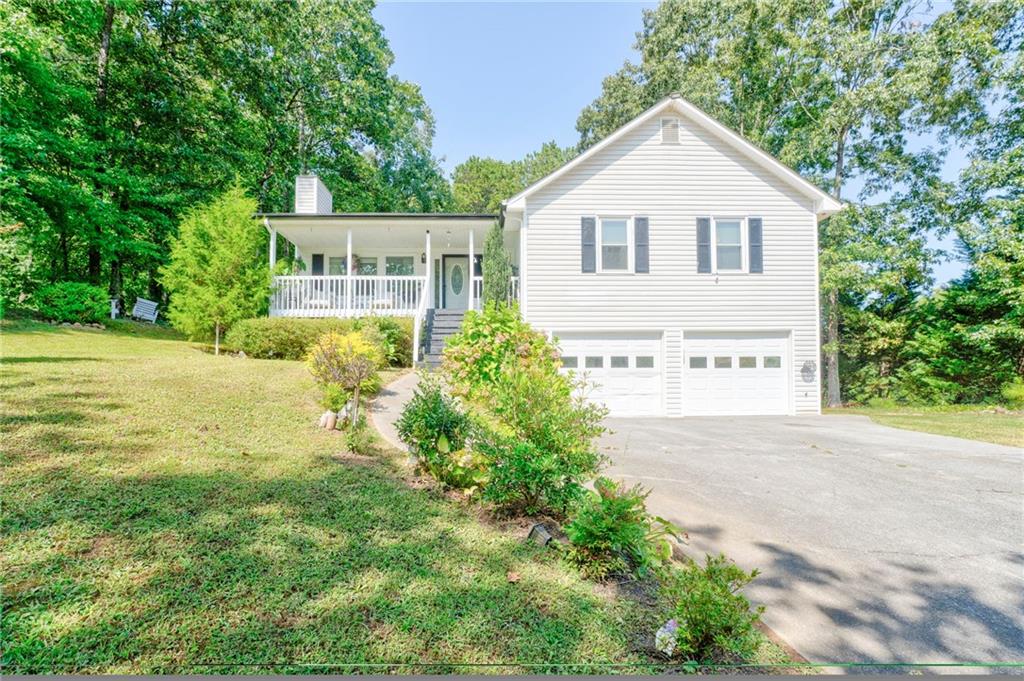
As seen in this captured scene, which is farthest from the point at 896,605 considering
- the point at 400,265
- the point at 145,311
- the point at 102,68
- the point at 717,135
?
the point at 102,68

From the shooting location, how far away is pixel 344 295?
12703mm

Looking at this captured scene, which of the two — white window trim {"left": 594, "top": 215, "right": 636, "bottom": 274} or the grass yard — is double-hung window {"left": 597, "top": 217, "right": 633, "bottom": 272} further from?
the grass yard

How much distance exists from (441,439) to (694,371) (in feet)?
27.0

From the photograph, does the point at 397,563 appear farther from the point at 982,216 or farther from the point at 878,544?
the point at 982,216

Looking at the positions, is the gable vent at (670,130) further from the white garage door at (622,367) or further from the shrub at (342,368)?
the shrub at (342,368)

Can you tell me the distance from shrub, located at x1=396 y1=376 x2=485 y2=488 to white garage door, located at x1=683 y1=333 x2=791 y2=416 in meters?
7.85

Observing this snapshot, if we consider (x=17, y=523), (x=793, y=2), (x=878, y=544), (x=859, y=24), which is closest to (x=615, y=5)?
(x=878, y=544)

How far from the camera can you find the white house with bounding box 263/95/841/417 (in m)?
10.3

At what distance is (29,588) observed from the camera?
2.18 meters

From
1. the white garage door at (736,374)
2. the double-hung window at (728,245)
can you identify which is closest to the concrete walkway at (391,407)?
the white garage door at (736,374)

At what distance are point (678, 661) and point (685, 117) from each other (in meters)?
11.6

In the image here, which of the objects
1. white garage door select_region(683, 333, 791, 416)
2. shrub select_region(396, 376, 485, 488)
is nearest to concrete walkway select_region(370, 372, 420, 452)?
shrub select_region(396, 376, 485, 488)

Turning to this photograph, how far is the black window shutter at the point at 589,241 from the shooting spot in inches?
415

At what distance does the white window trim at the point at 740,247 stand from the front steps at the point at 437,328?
21.4 ft
